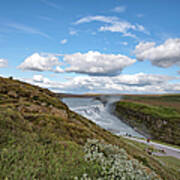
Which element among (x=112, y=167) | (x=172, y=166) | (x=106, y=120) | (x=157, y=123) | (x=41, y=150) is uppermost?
(x=41, y=150)

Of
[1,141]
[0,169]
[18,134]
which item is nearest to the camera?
[0,169]

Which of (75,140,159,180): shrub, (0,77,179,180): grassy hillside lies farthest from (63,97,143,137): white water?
(75,140,159,180): shrub

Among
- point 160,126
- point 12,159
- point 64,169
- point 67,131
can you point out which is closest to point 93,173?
point 64,169

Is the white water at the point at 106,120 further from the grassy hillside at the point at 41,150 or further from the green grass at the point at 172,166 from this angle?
the grassy hillside at the point at 41,150

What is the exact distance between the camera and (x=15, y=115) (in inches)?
375

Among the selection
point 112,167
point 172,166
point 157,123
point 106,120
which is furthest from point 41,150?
point 106,120

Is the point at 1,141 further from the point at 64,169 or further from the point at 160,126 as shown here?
the point at 160,126

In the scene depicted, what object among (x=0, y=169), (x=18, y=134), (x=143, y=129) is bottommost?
(x=143, y=129)

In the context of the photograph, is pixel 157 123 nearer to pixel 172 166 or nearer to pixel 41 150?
pixel 172 166

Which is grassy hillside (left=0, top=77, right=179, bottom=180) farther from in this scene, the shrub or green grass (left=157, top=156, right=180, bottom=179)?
green grass (left=157, top=156, right=180, bottom=179)

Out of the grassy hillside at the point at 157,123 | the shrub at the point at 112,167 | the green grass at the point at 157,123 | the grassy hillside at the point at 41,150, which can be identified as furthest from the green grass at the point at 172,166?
the grassy hillside at the point at 157,123

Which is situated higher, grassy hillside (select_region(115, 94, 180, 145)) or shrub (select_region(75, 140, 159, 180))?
shrub (select_region(75, 140, 159, 180))

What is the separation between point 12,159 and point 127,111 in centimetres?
9697

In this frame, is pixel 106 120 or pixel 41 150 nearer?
pixel 41 150
